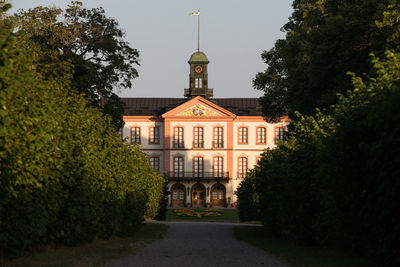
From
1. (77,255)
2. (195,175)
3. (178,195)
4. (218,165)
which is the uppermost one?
(218,165)

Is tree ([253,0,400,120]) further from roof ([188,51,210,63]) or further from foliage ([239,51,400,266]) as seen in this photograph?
roof ([188,51,210,63])

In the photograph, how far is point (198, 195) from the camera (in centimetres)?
6719

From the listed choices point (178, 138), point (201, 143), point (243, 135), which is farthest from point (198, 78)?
point (243, 135)

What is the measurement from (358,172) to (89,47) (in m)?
23.7

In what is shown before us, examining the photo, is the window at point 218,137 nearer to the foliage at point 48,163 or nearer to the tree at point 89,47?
the tree at point 89,47

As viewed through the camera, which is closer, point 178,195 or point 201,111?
point 201,111

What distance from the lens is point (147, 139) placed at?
68000mm

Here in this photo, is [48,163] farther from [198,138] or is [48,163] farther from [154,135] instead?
[154,135]

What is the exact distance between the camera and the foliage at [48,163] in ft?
30.0

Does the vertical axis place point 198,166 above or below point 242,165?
below

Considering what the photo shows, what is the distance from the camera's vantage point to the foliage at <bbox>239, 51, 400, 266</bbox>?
7.61 m

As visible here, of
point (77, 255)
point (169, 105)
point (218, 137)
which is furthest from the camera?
point (169, 105)

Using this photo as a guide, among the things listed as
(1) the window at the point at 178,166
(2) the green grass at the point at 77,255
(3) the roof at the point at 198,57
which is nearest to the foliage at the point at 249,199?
(2) the green grass at the point at 77,255

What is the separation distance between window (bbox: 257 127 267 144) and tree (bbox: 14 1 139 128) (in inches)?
1451
